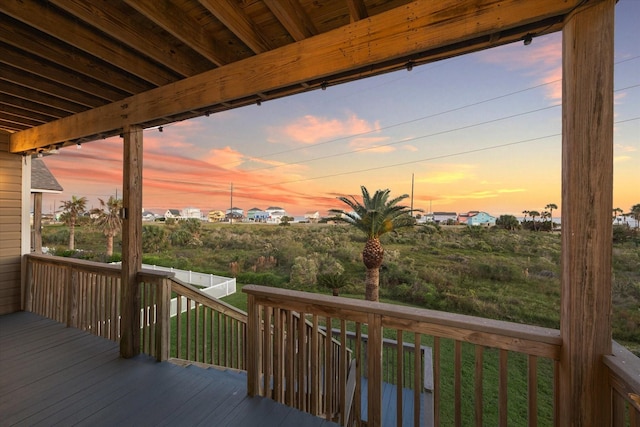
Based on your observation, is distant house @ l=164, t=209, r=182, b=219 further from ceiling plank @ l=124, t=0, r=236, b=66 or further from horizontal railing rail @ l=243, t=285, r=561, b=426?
horizontal railing rail @ l=243, t=285, r=561, b=426

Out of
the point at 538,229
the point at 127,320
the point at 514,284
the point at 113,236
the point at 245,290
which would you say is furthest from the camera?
the point at 113,236

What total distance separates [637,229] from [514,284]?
23.1 ft

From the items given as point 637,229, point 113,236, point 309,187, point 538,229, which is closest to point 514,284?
point 538,229

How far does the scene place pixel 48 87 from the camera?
2639mm

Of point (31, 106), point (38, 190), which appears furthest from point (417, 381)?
point (38, 190)

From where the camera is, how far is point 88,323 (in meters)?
3.35

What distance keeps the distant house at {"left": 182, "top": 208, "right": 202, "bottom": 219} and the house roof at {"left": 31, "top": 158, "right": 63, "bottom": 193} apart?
1136 centimetres

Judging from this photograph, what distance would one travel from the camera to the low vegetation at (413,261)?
10.1 meters

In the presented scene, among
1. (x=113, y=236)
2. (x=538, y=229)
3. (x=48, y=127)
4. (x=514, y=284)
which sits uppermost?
(x=48, y=127)

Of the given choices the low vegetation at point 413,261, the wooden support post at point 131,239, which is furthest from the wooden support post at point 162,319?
the low vegetation at point 413,261

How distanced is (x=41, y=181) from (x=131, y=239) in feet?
19.6

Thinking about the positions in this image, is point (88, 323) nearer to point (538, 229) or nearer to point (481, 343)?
point (481, 343)

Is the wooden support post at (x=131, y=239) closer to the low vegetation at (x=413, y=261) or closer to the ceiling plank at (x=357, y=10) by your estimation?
the ceiling plank at (x=357, y=10)

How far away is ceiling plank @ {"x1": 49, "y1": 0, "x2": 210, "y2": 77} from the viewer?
5.42ft
